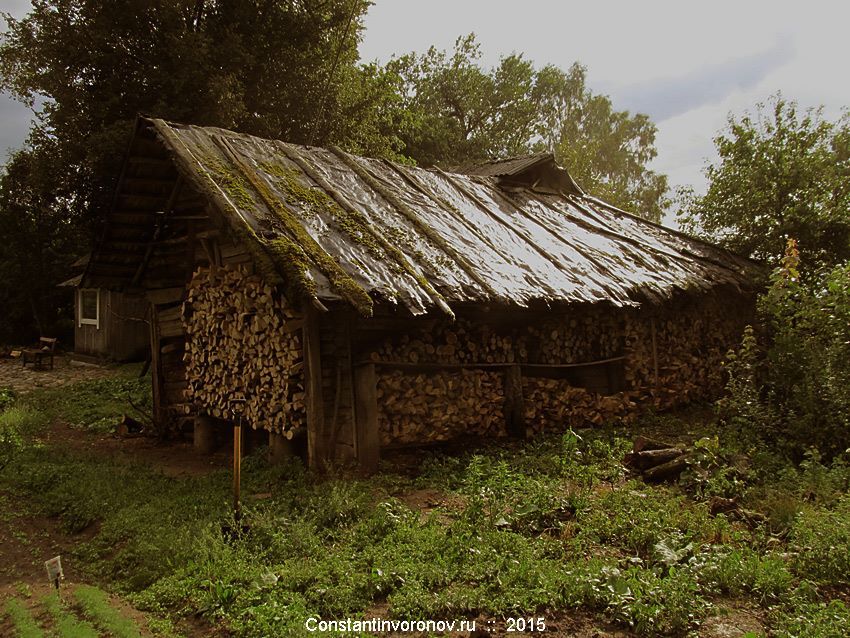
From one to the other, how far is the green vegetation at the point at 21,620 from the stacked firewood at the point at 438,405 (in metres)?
3.73

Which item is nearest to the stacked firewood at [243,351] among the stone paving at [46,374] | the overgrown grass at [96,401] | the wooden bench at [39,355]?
the overgrown grass at [96,401]

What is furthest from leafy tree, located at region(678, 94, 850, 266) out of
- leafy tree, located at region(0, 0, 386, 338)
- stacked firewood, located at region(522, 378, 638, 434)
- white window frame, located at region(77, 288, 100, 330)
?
white window frame, located at region(77, 288, 100, 330)

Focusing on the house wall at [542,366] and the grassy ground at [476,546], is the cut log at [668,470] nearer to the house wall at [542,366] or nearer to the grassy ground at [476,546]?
the grassy ground at [476,546]

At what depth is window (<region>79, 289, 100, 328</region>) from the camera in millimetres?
19516

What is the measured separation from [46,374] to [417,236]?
45.6 ft

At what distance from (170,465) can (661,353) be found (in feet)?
26.5

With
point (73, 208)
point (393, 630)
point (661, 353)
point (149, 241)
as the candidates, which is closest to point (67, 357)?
point (73, 208)

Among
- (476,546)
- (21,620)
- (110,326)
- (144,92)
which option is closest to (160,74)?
(144,92)

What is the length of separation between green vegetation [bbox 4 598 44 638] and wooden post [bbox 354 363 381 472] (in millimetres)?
3307

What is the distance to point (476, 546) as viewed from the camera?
4.52 metres

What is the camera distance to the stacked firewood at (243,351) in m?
6.82

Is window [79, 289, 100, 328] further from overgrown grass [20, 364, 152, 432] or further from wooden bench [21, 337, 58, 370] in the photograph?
overgrown grass [20, 364, 152, 432]

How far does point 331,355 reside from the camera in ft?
22.5

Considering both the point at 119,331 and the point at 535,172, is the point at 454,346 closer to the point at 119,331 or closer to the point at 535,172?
the point at 535,172
